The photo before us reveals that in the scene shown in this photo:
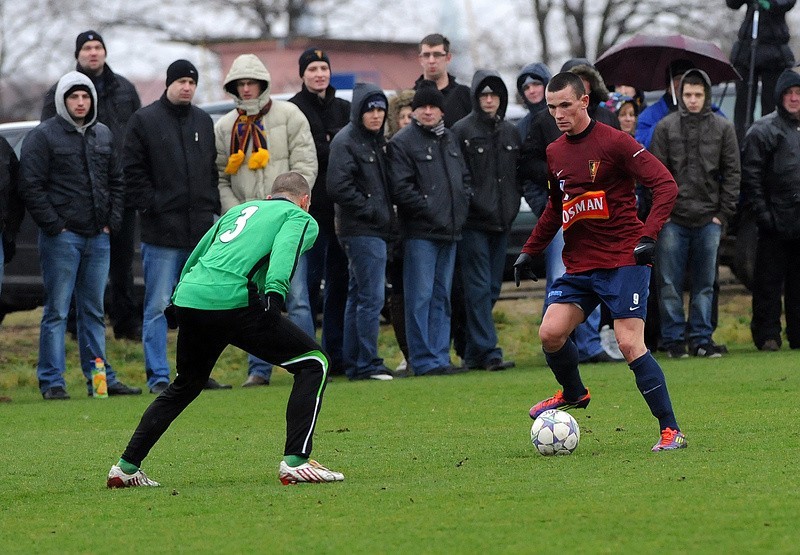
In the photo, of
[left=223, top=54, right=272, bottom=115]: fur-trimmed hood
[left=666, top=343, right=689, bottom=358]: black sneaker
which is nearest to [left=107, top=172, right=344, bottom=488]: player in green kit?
[left=223, top=54, right=272, bottom=115]: fur-trimmed hood

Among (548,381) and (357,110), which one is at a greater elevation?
(357,110)

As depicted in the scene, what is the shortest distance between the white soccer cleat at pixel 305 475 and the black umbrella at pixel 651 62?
27.7 ft

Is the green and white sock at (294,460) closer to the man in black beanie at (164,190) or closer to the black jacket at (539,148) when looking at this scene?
the man in black beanie at (164,190)

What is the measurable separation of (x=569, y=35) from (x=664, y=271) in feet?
108

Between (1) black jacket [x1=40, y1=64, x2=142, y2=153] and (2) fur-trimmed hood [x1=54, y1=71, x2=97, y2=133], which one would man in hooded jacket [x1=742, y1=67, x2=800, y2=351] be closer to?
(1) black jacket [x1=40, y1=64, x2=142, y2=153]

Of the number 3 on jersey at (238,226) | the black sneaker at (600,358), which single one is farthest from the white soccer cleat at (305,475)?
the black sneaker at (600,358)

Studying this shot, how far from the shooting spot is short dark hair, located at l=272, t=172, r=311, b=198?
8.03 m

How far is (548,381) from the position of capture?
12375mm

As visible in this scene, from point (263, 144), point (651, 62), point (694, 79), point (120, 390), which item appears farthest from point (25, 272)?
point (694, 79)

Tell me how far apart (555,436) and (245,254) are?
203 cm

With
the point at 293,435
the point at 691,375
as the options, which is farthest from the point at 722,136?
the point at 293,435

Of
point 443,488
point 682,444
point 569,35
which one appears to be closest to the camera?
point 443,488

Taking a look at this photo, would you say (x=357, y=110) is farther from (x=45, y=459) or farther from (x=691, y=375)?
(x=45, y=459)

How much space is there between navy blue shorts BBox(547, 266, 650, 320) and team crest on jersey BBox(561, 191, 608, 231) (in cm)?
32
